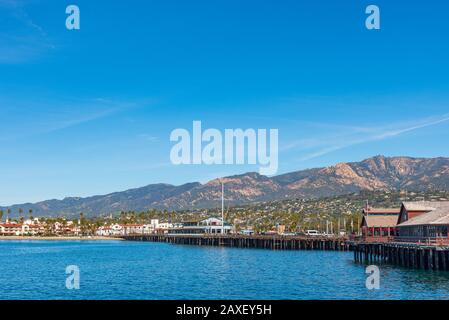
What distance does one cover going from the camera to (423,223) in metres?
75.9

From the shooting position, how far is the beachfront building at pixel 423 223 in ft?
236

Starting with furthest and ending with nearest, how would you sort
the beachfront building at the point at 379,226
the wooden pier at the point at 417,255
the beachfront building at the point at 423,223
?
the beachfront building at the point at 379,226, the beachfront building at the point at 423,223, the wooden pier at the point at 417,255

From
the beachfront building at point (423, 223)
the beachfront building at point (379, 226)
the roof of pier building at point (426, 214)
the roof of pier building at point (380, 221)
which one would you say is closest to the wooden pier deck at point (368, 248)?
the beachfront building at point (423, 223)

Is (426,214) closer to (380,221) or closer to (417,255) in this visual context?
(417,255)

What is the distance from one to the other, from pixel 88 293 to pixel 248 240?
111584mm

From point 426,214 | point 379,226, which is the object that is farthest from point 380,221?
point 426,214

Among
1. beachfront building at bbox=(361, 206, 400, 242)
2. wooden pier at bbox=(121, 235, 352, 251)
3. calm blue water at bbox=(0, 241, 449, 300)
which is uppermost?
beachfront building at bbox=(361, 206, 400, 242)

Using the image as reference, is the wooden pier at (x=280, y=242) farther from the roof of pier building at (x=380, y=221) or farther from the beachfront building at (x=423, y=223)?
the beachfront building at (x=423, y=223)

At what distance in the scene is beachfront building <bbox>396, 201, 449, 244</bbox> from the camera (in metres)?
71.9

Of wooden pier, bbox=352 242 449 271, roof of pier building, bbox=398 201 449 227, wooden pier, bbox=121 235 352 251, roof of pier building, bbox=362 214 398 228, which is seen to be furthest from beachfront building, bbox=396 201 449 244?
wooden pier, bbox=121 235 352 251

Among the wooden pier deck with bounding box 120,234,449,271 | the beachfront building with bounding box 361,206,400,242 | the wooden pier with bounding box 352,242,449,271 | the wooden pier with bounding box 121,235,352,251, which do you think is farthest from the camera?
the wooden pier with bounding box 121,235,352,251

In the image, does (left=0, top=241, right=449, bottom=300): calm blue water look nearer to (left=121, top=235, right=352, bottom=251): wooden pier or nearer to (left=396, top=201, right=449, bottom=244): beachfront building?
(left=396, top=201, right=449, bottom=244): beachfront building

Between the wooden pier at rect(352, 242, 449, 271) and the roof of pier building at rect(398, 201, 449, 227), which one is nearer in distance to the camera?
the wooden pier at rect(352, 242, 449, 271)
